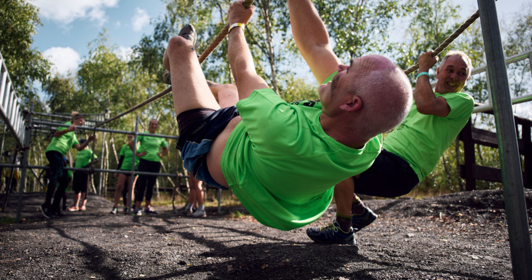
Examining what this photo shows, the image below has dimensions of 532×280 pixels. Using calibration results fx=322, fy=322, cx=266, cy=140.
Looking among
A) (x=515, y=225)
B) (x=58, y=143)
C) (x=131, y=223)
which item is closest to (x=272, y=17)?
(x=58, y=143)

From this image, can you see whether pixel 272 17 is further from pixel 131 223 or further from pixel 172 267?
pixel 172 267

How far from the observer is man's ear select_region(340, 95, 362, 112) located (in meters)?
1.06

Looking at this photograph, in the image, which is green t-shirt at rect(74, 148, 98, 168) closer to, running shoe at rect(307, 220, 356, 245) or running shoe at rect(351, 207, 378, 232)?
running shoe at rect(307, 220, 356, 245)

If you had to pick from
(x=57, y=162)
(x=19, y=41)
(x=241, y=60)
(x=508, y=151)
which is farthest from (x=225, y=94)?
(x=19, y=41)

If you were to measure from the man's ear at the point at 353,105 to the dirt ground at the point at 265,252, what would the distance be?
102 centimetres

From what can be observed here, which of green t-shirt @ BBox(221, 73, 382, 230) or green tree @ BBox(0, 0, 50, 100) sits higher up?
green tree @ BBox(0, 0, 50, 100)

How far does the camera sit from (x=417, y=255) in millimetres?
2115

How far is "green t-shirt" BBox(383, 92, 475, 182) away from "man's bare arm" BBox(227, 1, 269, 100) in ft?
3.58

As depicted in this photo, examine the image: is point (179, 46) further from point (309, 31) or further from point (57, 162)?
point (57, 162)

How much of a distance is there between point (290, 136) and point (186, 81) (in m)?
0.81

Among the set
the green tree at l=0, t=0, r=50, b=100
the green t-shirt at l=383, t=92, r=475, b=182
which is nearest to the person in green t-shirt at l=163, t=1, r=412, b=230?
the green t-shirt at l=383, t=92, r=475, b=182

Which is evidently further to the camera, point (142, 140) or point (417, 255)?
point (142, 140)

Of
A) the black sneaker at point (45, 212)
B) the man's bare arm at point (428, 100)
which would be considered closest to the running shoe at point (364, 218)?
the man's bare arm at point (428, 100)

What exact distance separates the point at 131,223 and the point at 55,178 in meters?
1.64
